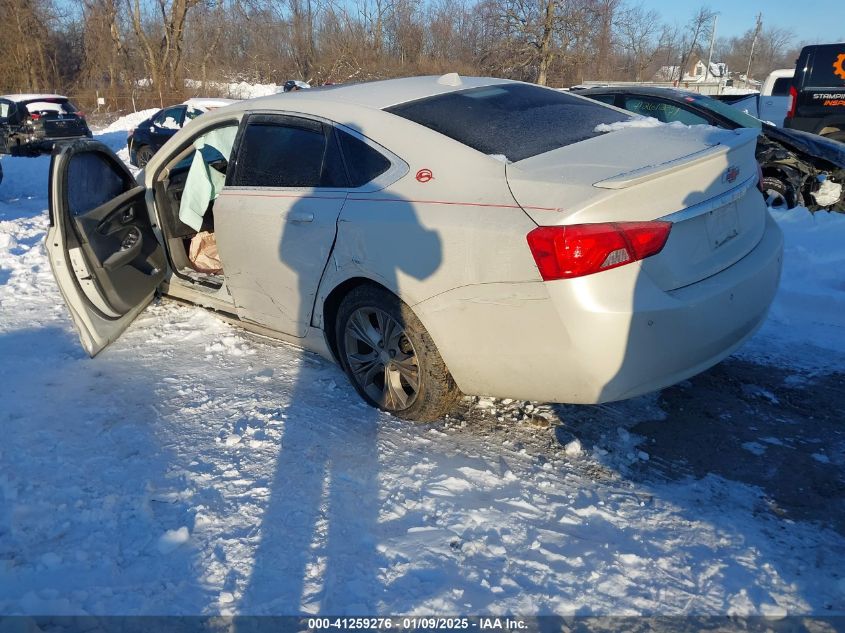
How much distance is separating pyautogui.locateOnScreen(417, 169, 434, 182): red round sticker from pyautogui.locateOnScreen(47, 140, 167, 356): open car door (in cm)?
236

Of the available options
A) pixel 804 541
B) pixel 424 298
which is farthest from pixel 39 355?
pixel 804 541

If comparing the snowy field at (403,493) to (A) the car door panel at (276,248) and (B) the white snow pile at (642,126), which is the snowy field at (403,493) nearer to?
(A) the car door panel at (276,248)

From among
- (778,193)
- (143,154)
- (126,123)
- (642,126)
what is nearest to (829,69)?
(778,193)

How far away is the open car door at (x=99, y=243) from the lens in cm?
410

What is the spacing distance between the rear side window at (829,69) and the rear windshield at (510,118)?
8.66 metres

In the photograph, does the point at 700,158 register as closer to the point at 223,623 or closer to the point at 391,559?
the point at 391,559

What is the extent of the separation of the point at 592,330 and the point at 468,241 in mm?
661

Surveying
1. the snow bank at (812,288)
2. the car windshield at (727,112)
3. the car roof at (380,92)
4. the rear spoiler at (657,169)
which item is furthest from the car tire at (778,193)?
the rear spoiler at (657,169)

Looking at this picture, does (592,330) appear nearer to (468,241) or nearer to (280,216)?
(468,241)

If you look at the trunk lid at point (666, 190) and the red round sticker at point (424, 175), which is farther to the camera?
the red round sticker at point (424, 175)

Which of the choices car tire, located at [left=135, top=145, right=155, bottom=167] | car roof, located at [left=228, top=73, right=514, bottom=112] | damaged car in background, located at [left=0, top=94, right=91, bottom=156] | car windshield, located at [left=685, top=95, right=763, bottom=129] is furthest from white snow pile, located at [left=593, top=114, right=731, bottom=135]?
damaged car in background, located at [left=0, top=94, right=91, bottom=156]

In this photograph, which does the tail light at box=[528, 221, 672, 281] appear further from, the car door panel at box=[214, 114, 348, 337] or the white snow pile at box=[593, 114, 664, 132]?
the car door panel at box=[214, 114, 348, 337]

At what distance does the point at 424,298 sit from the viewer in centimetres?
315

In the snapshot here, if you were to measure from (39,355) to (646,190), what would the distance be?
4.10 m
